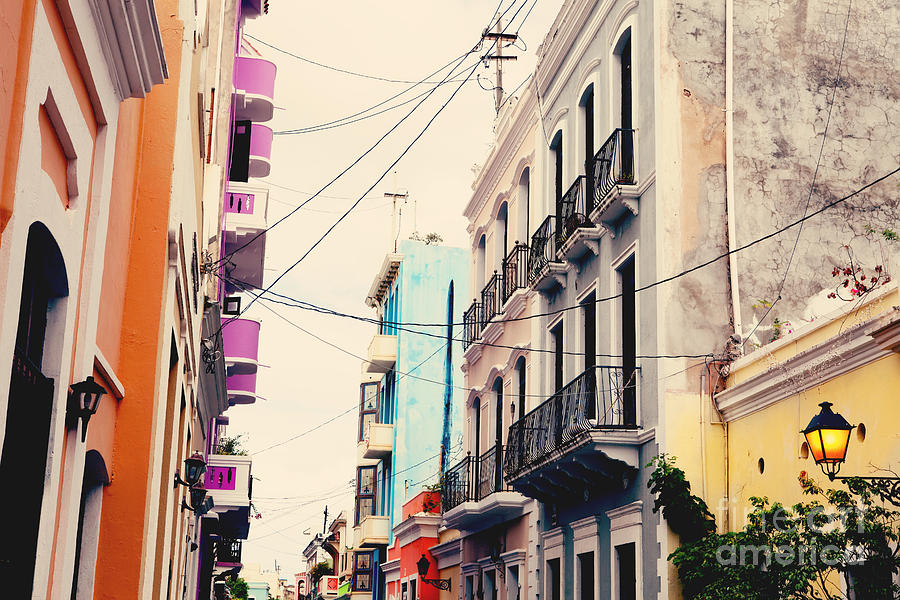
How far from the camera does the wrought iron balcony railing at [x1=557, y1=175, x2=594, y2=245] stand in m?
15.2

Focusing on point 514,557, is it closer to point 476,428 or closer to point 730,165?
point 476,428

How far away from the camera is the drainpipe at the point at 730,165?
12.6m

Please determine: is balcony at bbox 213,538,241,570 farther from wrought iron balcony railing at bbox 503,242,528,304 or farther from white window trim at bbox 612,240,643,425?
white window trim at bbox 612,240,643,425

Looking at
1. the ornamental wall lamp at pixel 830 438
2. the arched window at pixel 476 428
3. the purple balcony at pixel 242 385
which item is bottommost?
the ornamental wall lamp at pixel 830 438

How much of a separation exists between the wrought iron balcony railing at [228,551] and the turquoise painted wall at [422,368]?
16.2 ft

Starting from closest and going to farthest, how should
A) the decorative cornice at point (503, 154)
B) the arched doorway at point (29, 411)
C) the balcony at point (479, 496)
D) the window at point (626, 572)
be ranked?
1. the arched doorway at point (29, 411)
2. the window at point (626, 572)
3. the balcony at point (479, 496)
4. the decorative cornice at point (503, 154)

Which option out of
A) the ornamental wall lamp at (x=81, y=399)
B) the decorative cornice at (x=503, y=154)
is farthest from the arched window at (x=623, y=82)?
the ornamental wall lamp at (x=81, y=399)

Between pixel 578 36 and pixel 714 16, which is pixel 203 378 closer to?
pixel 578 36

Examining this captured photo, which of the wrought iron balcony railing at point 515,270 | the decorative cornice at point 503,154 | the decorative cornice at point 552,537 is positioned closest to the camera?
the decorative cornice at point 552,537

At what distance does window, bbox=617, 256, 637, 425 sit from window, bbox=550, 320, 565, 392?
9.17ft

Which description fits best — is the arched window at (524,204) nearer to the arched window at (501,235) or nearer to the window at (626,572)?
the arched window at (501,235)

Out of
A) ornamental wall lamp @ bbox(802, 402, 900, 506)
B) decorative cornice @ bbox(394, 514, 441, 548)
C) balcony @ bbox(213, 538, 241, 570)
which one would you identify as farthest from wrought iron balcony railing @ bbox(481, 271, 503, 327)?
balcony @ bbox(213, 538, 241, 570)

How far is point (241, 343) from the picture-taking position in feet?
74.0

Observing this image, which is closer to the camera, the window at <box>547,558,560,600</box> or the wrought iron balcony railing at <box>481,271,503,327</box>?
the window at <box>547,558,560,600</box>
